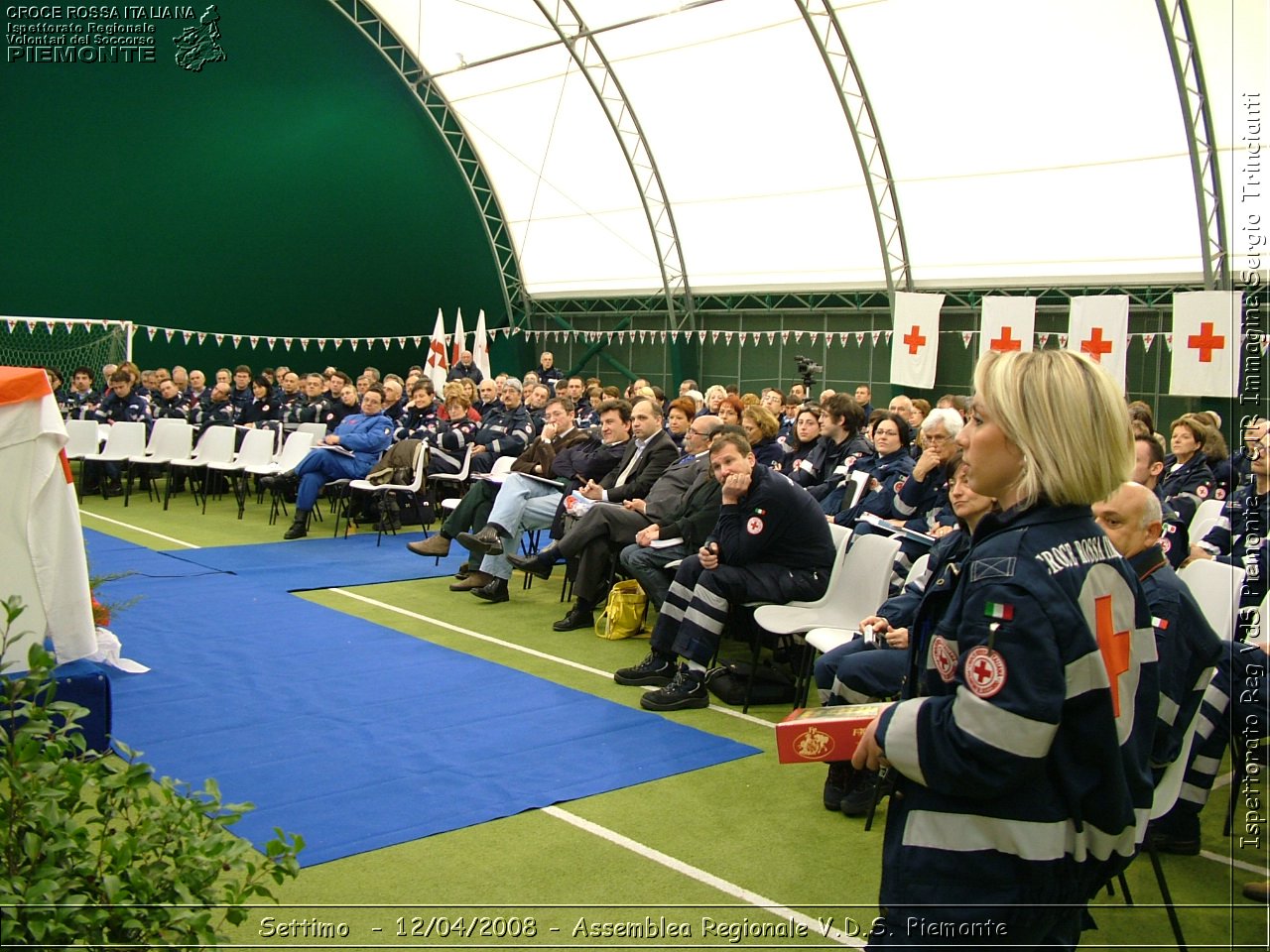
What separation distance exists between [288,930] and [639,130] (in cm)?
1658

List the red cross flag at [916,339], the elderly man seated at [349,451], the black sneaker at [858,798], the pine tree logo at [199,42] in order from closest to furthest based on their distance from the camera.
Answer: the black sneaker at [858,798] < the elderly man seated at [349,451] < the red cross flag at [916,339] < the pine tree logo at [199,42]

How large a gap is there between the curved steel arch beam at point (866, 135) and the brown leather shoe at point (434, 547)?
9.51 meters

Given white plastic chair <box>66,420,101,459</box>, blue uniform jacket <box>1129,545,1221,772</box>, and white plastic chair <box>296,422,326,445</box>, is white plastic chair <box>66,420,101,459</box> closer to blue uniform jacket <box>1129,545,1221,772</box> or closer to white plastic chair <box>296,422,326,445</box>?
white plastic chair <box>296,422,326,445</box>

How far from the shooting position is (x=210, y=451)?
1203 centimetres

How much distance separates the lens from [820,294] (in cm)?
1895

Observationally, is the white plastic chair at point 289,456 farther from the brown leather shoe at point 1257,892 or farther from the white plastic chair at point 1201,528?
the brown leather shoe at point 1257,892

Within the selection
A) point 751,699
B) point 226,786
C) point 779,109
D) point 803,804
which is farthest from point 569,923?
point 779,109

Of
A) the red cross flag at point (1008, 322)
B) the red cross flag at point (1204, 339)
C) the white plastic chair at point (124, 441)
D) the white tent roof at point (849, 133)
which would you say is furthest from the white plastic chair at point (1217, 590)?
the white plastic chair at point (124, 441)

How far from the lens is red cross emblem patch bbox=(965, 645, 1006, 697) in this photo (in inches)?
64.9

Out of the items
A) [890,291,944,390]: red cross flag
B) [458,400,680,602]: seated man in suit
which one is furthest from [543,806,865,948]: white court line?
[890,291,944,390]: red cross flag

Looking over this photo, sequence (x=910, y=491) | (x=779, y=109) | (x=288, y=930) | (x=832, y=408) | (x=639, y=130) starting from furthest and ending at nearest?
(x=639, y=130), (x=779, y=109), (x=832, y=408), (x=910, y=491), (x=288, y=930)

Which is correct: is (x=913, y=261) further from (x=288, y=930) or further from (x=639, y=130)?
(x=288, y=930)

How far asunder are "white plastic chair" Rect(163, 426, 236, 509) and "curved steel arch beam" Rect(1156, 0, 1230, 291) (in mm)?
10914

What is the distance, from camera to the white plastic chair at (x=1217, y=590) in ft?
13.0
